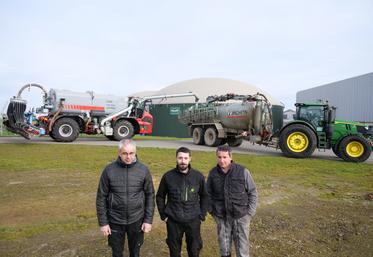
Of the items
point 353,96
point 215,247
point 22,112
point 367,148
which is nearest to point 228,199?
point 215,247

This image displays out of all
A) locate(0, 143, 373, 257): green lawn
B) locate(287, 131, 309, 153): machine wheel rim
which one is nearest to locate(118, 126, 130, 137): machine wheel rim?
locate(0, 143, 373, 257): green lawn

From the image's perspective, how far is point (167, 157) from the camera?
35.7ft

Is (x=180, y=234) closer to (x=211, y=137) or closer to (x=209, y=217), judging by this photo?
(x=209, y=217)

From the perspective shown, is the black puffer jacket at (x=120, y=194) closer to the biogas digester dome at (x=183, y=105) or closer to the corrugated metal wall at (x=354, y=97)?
the biogas digester dome at (x=183, y=105)

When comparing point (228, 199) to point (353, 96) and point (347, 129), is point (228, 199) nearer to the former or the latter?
point (347, 129)

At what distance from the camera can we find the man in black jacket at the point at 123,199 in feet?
9.97

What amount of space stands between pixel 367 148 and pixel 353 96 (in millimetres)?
18769

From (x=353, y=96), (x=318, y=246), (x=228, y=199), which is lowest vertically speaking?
(x=318, y=246)

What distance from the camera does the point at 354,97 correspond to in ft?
88.1

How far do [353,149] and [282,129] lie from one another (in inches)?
95.7

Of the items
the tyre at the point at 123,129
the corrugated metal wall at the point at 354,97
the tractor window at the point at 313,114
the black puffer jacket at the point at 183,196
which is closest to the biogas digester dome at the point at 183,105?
the tractor window at the point at 313,114

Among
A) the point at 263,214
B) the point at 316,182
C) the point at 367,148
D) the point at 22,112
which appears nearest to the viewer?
the point at 263,214

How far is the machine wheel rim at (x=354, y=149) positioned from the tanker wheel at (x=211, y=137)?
233 inches

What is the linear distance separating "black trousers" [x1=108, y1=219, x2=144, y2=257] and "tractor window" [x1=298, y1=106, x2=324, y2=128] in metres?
9.66
